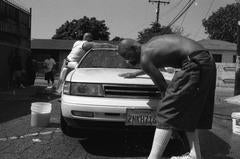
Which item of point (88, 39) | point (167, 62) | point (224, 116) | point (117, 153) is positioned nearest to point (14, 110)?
point (88, 39)

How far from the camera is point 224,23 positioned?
65.2 m

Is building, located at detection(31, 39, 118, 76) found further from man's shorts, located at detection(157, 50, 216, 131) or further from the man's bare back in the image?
man's shorts, located at detection(157, 50, 216, 131)

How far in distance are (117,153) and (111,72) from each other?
1116 millimetres

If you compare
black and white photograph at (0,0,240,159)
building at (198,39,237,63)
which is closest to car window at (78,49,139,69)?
black and white photograph at (0,0,240,159)

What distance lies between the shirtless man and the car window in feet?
8.57

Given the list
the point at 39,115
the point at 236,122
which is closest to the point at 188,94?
the point at 236,122

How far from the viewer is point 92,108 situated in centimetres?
466

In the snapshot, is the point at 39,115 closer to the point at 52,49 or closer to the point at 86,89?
the point at 86,89

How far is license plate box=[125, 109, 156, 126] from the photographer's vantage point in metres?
4.59

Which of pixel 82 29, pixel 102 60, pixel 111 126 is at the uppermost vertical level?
pixel 82 29

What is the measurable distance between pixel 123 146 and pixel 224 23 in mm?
63194

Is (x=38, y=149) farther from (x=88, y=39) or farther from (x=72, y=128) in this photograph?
(x=88, y=39)

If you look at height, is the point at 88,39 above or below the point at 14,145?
above

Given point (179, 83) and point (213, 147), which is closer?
point (179, 83)
